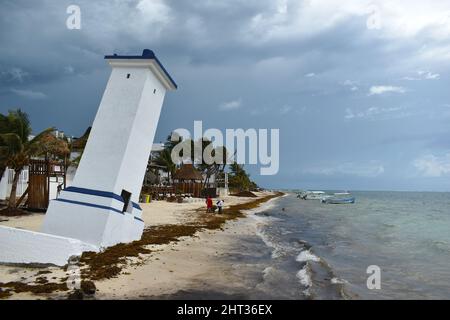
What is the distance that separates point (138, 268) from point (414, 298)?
752 cm

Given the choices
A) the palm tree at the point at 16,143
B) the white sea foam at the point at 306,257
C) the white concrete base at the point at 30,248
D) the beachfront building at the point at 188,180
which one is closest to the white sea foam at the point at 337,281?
the white sea foam at the point at 306,257

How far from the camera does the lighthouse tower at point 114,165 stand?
10.6m

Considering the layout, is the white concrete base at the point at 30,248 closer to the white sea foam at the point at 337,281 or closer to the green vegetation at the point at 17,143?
the white sea foam at the point at 337,281

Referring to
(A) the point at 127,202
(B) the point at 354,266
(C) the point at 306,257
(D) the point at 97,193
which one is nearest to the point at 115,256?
(D) the point at 97,193

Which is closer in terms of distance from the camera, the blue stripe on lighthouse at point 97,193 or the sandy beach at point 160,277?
the sandy beach at point 160,277

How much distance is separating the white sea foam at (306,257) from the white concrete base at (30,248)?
8327 millimetres

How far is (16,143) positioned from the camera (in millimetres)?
18125

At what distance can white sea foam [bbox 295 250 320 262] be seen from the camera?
13337mm

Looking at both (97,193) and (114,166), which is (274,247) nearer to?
(114,166)

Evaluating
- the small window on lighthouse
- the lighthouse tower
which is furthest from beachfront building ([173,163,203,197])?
the lighthouse tower

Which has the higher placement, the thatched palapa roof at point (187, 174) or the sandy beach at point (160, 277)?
the thatched palapa roof at point (187, 174)

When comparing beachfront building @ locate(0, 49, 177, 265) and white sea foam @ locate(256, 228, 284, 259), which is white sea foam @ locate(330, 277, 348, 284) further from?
beachfront building @ locate(0, 49, 177, 265)

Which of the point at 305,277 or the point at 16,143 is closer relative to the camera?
the point at 305,277

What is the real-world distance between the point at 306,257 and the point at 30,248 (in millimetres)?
9692
